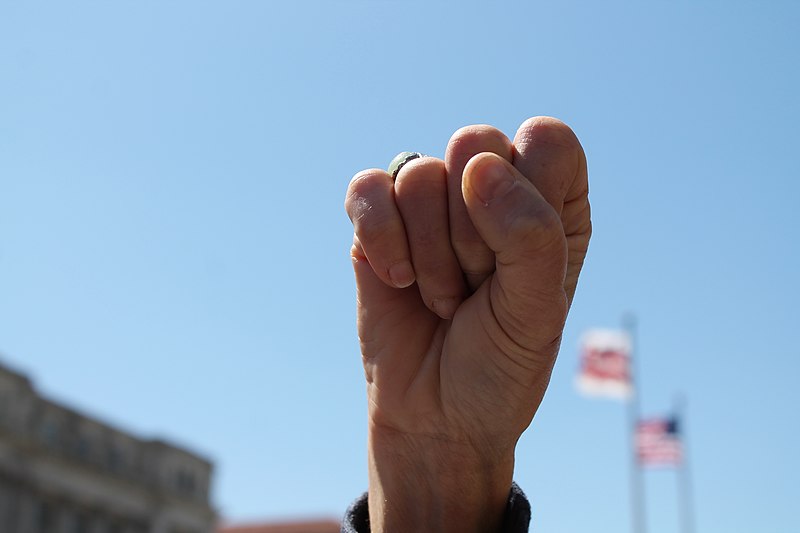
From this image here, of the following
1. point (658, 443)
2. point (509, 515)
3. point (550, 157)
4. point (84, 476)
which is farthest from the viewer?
point (84, 476)

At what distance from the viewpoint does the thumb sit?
5.25 feet

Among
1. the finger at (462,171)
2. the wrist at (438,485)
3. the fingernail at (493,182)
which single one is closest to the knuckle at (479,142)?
the finger at (462,171)

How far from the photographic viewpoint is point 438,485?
206cm

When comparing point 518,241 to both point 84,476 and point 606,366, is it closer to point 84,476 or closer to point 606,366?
point 606,366

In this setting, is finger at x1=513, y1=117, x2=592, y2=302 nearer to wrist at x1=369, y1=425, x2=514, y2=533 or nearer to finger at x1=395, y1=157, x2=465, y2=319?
finger at x1=395, y1=157, x2=465, y2=319

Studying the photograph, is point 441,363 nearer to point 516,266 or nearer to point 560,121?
point 516,266

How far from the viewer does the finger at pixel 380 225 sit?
69.9 inches

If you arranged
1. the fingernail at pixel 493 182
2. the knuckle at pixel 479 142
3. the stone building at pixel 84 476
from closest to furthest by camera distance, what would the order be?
the fingernail at pixel 493 182 < the knuckle at pixel 479 142 < the stone building at pixel 84 476

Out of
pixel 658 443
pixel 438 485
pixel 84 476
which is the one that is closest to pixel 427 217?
pixel 438 485

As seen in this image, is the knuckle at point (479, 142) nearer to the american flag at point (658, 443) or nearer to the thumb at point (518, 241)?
the thumb at point (518, 241)

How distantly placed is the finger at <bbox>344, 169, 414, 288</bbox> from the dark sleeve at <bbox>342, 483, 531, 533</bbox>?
1.69 feet

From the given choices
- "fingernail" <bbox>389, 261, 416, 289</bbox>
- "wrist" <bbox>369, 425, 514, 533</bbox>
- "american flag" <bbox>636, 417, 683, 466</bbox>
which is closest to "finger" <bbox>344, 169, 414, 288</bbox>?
"fingernail" <bbox>389, 261, 416, 289</bbox>

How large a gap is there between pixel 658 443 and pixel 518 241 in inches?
1051

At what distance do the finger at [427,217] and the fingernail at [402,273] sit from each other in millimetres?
13
